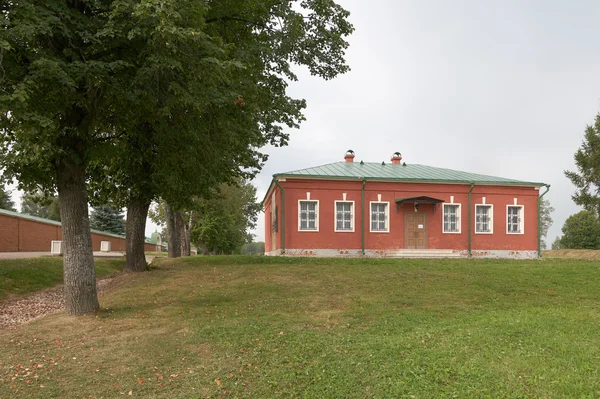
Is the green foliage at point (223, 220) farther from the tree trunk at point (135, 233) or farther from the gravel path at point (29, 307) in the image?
the gravel path at point (29, 307)

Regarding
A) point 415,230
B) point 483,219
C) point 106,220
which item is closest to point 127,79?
point 415,230

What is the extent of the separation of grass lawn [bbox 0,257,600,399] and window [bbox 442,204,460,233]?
10568 mm

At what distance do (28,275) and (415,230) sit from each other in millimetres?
16566

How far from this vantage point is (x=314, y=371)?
6070mm

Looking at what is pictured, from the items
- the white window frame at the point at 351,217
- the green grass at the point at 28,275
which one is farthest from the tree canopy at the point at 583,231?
the green grass at the point at 28,275

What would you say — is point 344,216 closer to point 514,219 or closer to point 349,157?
point 349,157

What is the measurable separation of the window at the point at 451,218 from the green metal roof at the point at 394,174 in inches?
52.6

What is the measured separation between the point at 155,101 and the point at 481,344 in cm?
728

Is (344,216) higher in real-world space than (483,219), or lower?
higher

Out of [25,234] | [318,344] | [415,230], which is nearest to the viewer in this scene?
[318,344]

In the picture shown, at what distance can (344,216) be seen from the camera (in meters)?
21.8

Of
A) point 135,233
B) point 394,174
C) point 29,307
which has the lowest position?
point 29,307

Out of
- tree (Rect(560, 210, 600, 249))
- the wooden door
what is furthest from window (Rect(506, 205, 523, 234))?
tree (Rect(560, 210, 600, 249))

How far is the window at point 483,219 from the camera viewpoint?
2306cm
